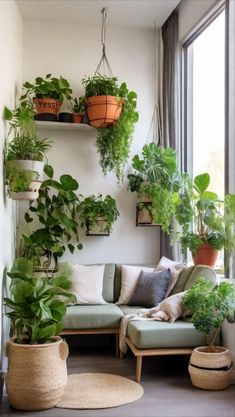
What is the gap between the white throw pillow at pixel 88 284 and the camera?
4.50 meters

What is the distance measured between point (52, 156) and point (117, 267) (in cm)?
140

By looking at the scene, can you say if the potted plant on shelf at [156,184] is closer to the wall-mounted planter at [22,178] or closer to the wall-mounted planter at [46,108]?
the wall-mounted planter at [46,108]

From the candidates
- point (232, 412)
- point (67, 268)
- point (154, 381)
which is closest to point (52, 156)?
point (67, 268)

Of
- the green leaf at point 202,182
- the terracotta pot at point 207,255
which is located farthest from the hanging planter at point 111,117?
the terracotta pot at point 207,255

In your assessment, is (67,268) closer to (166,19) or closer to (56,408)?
(56,408)

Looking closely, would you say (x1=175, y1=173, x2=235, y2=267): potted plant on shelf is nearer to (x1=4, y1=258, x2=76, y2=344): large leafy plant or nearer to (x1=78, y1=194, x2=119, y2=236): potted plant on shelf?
(x1=78, y1=194, x2=119, y2=236): potted plant on shelf

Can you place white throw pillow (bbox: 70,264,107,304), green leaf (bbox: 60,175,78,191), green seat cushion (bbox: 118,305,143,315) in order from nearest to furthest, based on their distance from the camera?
1. green seat cushion (bbox: 118,305,143,315)
2. white throw pillow (bbox: 70,264,107,304)
3. green leaf (bbox: 60,175,78,191)

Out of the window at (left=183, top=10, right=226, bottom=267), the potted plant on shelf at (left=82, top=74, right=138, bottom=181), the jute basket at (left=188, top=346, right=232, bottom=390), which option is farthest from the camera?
the potted plant on shelf at (left=82, top=74, right=138, bottom=181)

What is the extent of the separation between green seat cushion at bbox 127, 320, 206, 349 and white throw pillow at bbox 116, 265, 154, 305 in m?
0.96

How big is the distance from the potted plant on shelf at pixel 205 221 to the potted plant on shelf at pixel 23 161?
1.39 meters

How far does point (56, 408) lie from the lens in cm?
303

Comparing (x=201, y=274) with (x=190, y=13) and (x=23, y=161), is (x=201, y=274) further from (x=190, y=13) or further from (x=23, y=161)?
(x=190, y=13)

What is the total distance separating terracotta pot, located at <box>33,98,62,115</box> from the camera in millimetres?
4746

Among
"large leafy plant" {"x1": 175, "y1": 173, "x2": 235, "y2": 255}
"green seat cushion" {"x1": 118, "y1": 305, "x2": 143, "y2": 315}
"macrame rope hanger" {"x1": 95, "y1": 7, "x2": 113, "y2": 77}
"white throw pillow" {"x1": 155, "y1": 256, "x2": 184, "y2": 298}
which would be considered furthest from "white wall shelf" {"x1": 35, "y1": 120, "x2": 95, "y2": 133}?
"green seat cushion" {"x1": 118, "y1": 305, "x2": 143, "y2": 315}
